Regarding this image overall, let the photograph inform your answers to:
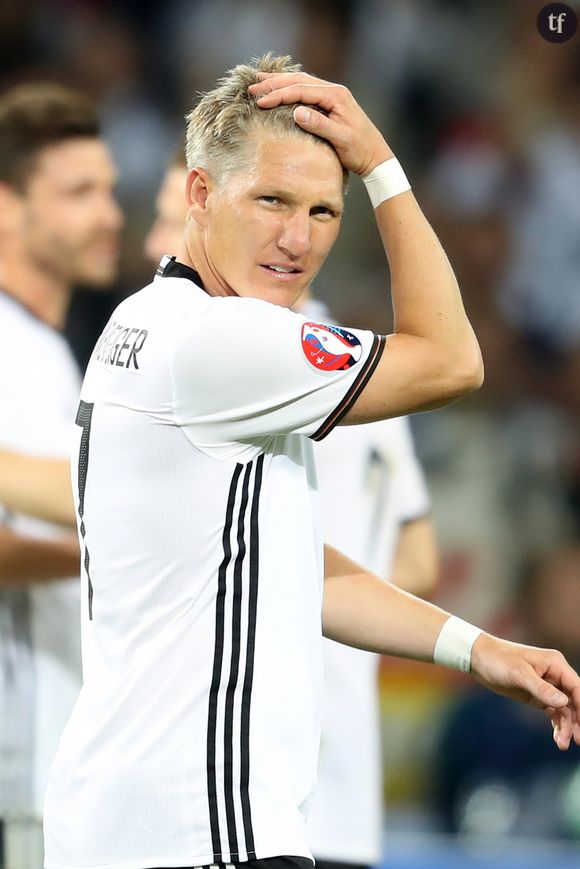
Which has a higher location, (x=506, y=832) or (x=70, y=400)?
(x=70, y=400)

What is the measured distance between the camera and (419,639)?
2205 mm

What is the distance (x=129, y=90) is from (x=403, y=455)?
13.0 feet

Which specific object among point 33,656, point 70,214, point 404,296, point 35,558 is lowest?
point 33,656

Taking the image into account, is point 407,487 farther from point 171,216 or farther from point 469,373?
point 469,373

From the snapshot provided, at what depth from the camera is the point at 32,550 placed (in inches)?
134

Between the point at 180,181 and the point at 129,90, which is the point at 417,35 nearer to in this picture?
the point at 129,90

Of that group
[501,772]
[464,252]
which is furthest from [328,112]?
[464,252]

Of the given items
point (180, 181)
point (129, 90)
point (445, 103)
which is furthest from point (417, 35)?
point (180, 181)

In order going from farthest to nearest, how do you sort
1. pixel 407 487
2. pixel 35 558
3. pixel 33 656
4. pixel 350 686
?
pixel 407 487
pixel 350 686
pixel 33 656
pixel 35 558

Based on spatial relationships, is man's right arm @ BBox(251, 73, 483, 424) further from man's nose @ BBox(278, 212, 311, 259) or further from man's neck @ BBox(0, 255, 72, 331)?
man's neck @ BBox(0, 255, 72, 331)

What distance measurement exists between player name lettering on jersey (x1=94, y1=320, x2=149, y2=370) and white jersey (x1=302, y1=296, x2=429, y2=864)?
1838mm

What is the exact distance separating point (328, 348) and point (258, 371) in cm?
10

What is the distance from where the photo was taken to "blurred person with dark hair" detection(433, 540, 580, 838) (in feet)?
18.2

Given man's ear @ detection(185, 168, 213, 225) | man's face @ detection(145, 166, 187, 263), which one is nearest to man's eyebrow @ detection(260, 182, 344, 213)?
man's ear @ detection(185, 168, 213, 225)
